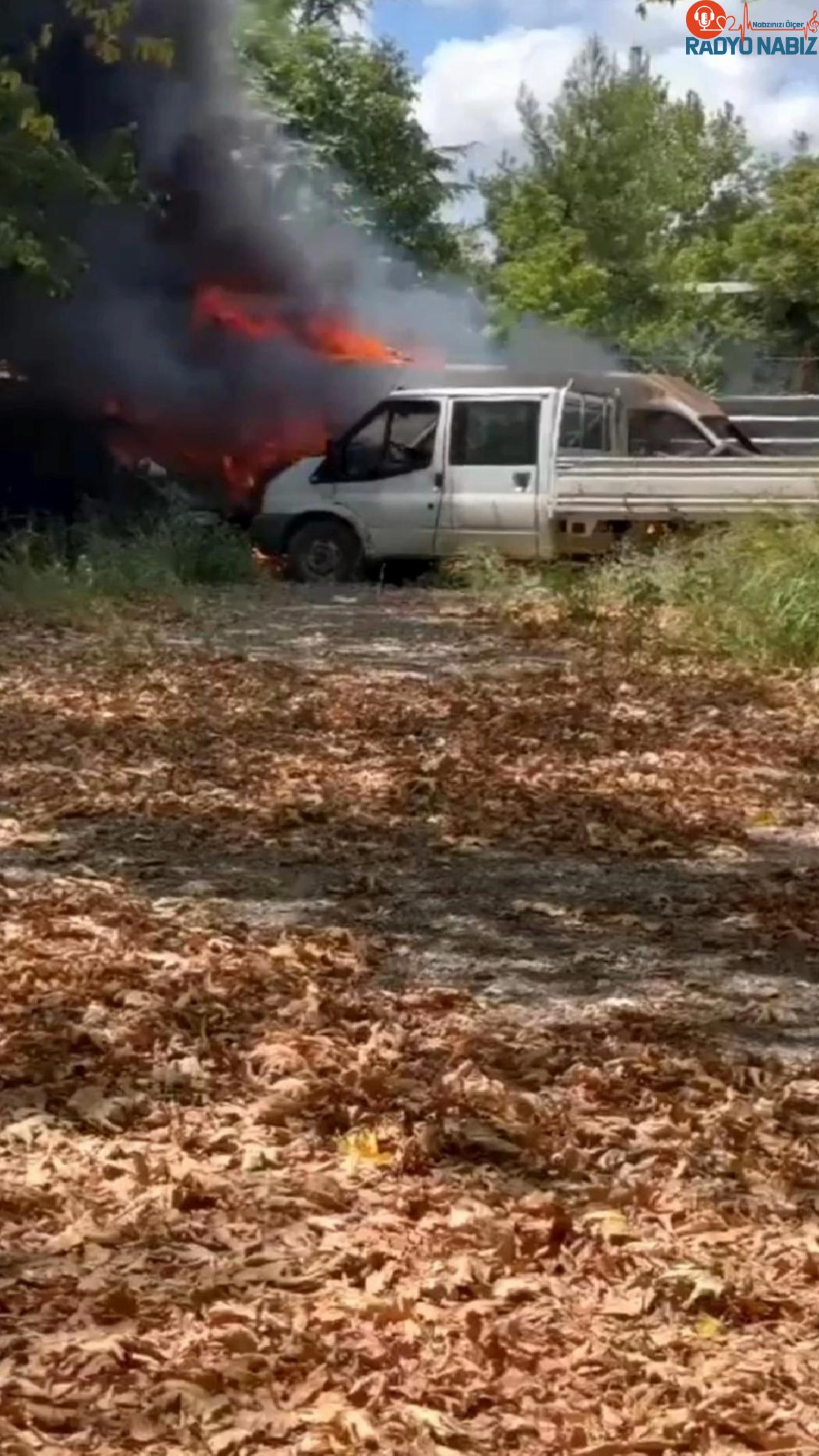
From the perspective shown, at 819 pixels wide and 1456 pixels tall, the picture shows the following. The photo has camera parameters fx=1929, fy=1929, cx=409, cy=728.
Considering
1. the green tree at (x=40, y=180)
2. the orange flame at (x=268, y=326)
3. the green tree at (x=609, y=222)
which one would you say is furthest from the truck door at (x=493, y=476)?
the green tree at (x=609, y=222)

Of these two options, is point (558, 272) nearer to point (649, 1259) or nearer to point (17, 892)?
point (17, 892)

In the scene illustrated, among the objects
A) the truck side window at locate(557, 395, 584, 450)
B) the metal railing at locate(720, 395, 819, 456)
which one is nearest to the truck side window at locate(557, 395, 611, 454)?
the truck side window at locate(557, 395, 584, 450)

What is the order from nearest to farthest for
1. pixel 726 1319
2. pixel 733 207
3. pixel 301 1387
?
1. pixel 301 1387
2. pixel 726 1319
3. pixel 733 207

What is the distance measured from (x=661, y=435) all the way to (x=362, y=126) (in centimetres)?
1006

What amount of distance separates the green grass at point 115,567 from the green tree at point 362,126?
7.88 meters

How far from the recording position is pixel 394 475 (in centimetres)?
1609

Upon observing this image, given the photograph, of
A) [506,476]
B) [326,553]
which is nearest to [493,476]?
[506,476]

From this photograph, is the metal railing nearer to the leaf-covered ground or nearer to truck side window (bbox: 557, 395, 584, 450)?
truck side window (bbox: 557, 395, 584, 450)

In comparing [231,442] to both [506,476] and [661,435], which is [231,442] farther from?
[661,435]

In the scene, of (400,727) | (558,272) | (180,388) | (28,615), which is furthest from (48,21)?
(558,272)

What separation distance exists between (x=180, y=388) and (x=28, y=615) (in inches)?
245

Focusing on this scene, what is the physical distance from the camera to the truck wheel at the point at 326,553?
54.2 feet

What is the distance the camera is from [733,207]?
49188 millimetres

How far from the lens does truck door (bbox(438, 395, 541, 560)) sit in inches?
611
